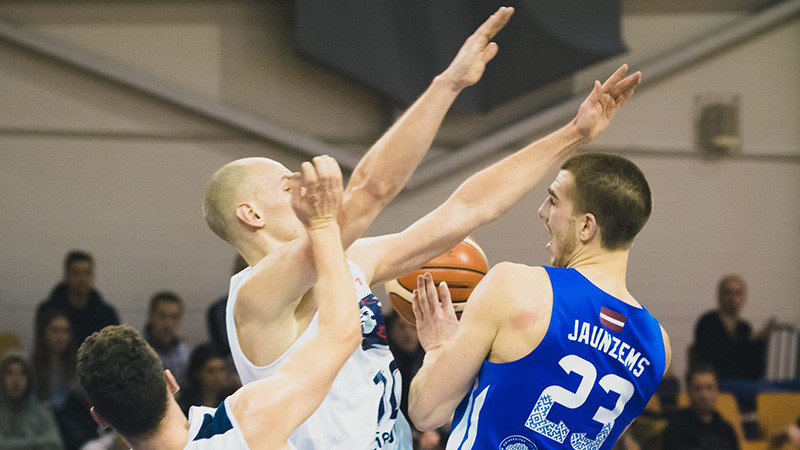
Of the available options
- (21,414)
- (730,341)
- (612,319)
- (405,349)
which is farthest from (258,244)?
(730,341)

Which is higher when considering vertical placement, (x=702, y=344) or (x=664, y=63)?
(x=664, y=63)

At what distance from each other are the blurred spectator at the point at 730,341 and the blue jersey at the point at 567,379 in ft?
18.8

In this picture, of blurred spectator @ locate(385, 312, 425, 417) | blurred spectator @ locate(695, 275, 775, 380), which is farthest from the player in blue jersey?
blurred spectator @ locate(695, 275, 775, 380)

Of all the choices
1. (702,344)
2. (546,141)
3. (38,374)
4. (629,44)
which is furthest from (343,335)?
(629,44)

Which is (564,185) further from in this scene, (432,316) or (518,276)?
(432,316)

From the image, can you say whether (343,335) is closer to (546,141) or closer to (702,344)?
(546,141)

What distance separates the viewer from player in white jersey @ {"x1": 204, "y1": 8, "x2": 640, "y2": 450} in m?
2.81

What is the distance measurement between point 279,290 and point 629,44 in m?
7.51

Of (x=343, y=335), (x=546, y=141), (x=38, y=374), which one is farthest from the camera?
(x=38, y=374)

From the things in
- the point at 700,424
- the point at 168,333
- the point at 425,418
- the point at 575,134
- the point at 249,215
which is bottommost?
the point at 700,424

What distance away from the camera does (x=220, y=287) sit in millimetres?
9016

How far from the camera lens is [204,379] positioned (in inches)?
267

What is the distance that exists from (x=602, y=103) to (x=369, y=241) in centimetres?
89

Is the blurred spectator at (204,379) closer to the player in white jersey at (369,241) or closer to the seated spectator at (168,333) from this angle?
the seated spectator at (168,333)
